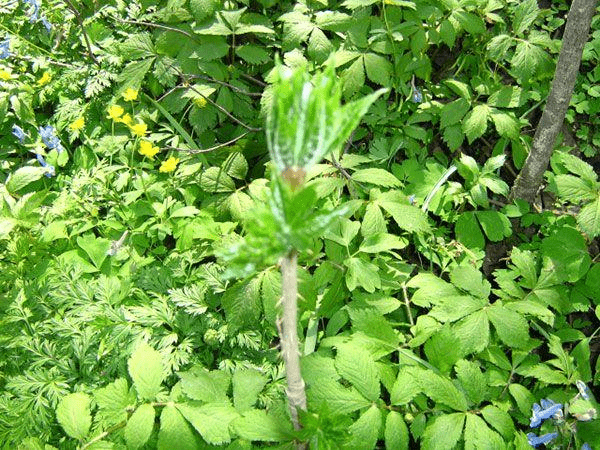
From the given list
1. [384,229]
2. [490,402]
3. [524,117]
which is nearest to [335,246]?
[384,229]

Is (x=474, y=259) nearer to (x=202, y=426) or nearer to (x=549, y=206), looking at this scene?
(x=549, y=206)

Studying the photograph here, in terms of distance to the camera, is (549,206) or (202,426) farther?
(549,206)

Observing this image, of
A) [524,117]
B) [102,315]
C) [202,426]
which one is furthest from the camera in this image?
[524,117]

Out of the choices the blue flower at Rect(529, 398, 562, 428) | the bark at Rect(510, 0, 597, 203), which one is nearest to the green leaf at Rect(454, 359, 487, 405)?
the blue flower at Rect(529, 398, 562, 428)

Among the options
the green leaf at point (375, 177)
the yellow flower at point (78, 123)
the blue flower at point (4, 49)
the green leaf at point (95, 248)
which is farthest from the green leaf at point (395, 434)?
the blue flower at point (4, 49)

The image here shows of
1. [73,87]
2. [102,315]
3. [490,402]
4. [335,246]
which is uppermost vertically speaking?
[73,87]

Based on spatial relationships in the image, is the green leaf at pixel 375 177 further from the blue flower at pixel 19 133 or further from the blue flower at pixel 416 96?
the blue flower at pixel 19 133

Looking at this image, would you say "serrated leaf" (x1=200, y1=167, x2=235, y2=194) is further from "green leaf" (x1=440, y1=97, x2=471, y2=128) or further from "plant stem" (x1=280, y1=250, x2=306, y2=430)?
"plant stem" (x1=280, y1=250, x2=306, y2=430)
